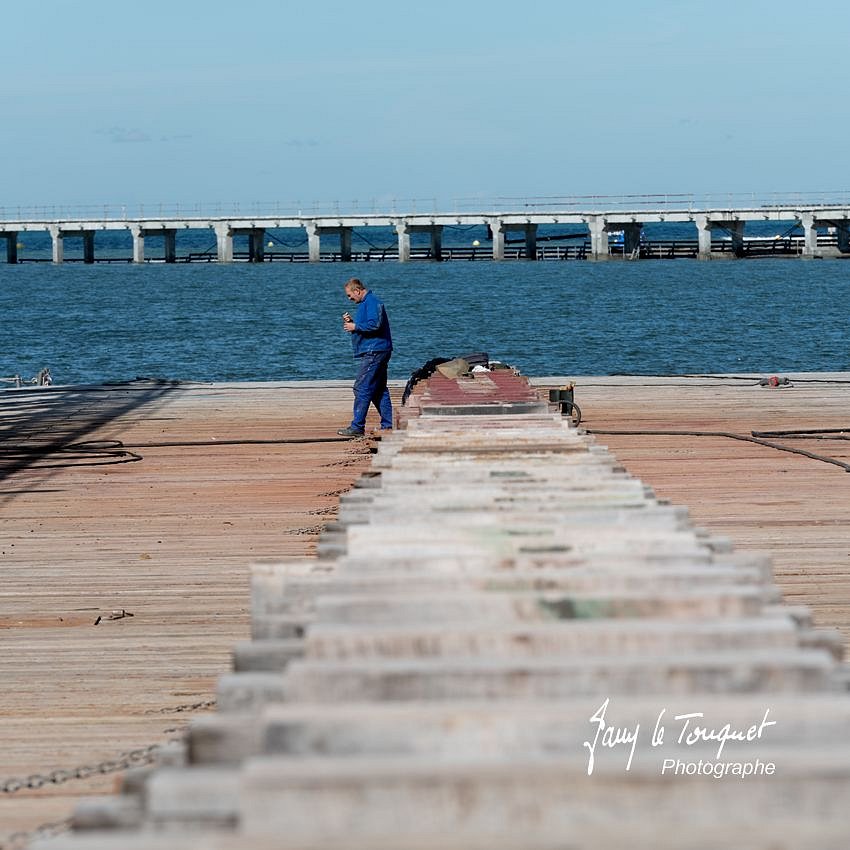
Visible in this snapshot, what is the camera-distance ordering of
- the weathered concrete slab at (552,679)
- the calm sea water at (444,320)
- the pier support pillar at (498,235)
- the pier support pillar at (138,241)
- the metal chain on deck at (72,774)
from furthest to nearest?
the pier support pillar at (138,241) < the pier support pillar at (498,235) < the calm sea water at (444,320) < the metal chain on deck at (72,774) < the weathered concrete slab at (552,679)

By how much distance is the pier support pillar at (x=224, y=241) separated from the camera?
103m

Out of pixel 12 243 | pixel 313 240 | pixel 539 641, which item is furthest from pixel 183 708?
pixel 12 243

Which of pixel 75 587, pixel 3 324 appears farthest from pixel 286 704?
pixel 3 324

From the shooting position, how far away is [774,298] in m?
65.4

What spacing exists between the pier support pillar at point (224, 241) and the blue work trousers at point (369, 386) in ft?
299

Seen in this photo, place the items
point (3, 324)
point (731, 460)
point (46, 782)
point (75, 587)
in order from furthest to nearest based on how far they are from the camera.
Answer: point (3, 324) < point (731, 460) < point (75, 587) < point (46, 782)

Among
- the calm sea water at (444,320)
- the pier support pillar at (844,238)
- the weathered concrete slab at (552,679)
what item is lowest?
the calm sea water at (444,320)

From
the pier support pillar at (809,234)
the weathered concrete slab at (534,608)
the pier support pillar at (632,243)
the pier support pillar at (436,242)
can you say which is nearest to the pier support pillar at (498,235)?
the pier support pillar at (436,242)

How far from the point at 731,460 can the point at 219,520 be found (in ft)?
14.6

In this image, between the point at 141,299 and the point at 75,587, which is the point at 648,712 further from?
the point at 141,299

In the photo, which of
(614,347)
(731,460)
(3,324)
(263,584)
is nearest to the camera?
(263,584)

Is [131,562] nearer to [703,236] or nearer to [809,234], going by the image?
[703,236]

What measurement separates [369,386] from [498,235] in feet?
300

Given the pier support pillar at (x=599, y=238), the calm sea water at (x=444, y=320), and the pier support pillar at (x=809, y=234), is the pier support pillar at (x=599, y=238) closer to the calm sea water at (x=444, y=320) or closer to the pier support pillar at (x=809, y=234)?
the calm sea water at (x=444, y=320)
